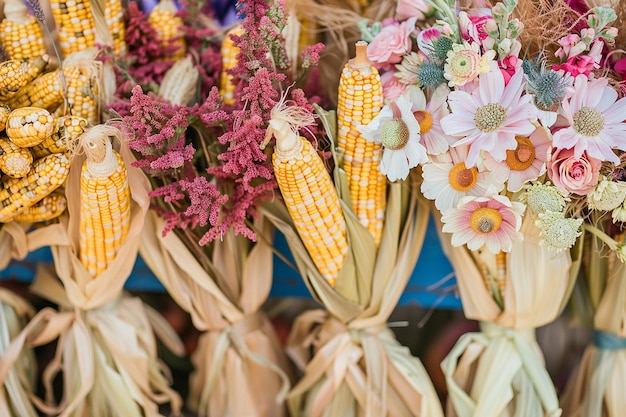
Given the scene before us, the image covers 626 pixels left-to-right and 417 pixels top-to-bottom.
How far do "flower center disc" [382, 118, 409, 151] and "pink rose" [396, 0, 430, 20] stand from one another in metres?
0.22

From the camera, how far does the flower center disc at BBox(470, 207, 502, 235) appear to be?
0.89 m

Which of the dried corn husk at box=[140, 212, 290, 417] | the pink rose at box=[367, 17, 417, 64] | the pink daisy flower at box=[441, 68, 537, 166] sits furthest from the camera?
the dried corn husk at box=[140, 212, 290, 417]

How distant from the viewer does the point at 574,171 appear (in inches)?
34.3

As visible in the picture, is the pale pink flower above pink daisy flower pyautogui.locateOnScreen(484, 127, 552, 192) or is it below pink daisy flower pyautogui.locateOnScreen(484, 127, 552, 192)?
below

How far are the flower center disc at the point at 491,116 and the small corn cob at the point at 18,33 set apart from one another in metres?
0.73

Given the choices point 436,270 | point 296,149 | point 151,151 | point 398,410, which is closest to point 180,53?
point 151,151

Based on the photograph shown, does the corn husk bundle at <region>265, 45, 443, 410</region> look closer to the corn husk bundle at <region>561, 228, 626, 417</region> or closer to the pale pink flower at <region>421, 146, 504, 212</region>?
the pale pink flower at <region>421, 146, 504, 212</region>

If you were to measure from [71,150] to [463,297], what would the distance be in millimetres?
680

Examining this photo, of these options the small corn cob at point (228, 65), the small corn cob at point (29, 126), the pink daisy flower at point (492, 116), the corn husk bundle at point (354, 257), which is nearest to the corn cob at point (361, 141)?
the corn husk bundle at point (354, 257)

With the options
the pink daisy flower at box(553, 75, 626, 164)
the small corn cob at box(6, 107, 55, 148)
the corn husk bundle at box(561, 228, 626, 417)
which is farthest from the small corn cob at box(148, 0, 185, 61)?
the corn husk bundle at box(561, 228, 626, 417)

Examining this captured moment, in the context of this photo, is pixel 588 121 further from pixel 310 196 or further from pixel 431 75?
pixel 310 196

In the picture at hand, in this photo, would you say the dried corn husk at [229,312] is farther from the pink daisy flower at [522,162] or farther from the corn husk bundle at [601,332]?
the corn husk bundle at [601,332]

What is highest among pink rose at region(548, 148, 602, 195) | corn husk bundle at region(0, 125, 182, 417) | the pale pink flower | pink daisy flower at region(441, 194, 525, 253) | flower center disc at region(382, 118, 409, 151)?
flower center disc at region(382, 118, 409, 151)

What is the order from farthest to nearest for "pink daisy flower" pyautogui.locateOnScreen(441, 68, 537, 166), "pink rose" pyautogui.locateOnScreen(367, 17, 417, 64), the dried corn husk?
A: the dried corn husk < "pink rose" pyautogui.locateOnScreen(367, 17, 417, 64) < "pink daisy flower" pyautogui.locateOnScreen(441, 68, 537, 166)
